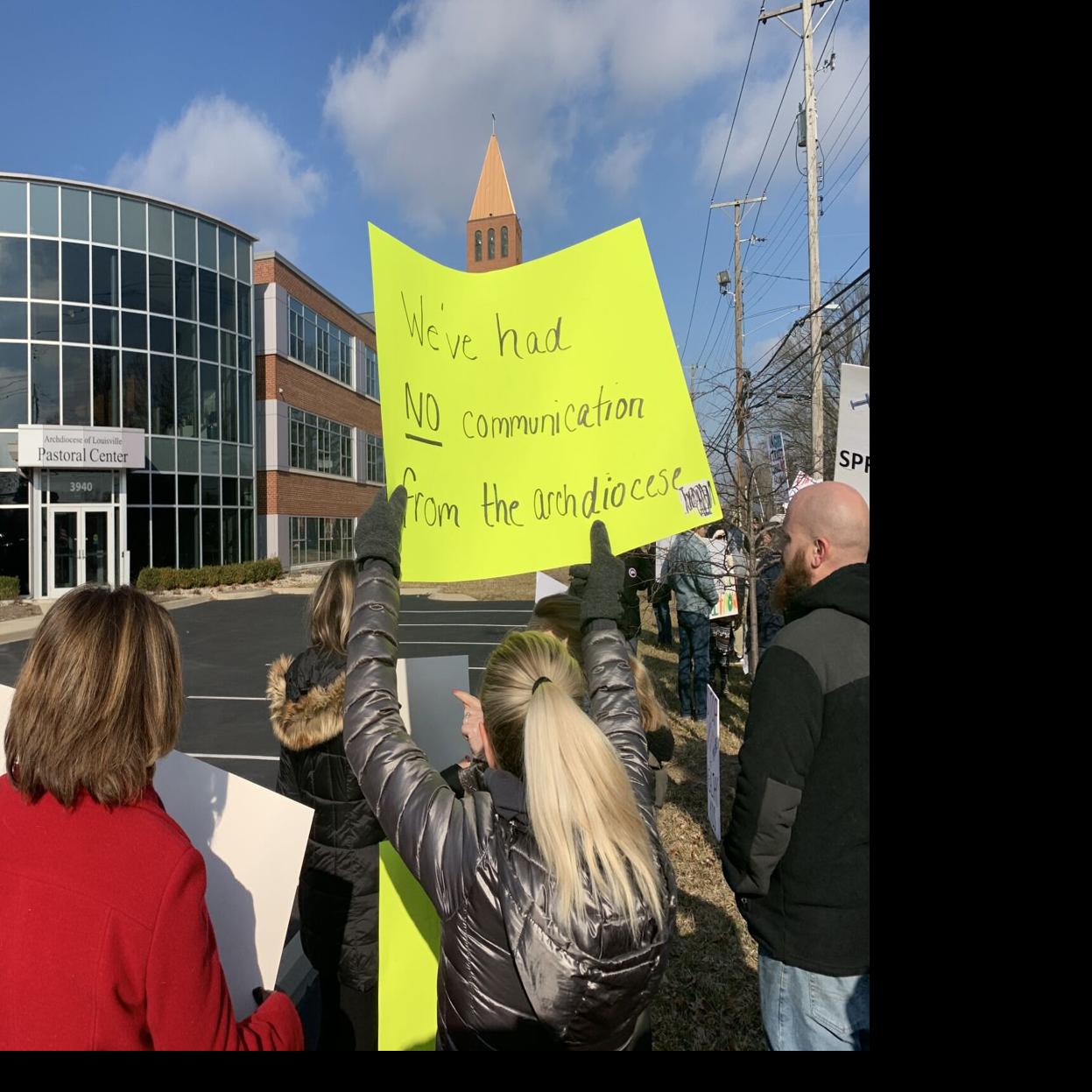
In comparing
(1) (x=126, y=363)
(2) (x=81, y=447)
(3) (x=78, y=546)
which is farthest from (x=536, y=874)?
(1) (x=126, y=363)

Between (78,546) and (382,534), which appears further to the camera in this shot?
(78,546)

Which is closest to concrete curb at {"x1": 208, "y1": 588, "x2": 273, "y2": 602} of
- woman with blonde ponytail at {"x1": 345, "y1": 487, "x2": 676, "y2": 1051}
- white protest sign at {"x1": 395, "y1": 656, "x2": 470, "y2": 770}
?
white protest sign at {"x1": 395, "y1": 656, "x2": 470, "y2": 770}

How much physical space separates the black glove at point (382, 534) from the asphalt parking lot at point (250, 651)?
100 cm

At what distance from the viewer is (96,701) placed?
1159 mm

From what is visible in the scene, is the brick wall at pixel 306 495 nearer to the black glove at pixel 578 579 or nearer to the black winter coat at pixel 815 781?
the black glove at pixel 578 579

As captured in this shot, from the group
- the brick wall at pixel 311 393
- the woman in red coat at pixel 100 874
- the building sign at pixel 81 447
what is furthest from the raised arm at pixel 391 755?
the brick wall at pixel 311 393

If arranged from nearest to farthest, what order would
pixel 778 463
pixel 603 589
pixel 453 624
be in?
pixel 603 589 < pixel 778 463 < pixel 453 624

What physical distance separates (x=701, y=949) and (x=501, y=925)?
2931mm

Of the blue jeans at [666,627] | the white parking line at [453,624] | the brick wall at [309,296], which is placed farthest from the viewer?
the brick wall at [309,296]

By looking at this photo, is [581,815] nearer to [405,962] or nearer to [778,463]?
[405,962]

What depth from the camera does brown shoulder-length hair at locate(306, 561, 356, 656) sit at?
2520mm

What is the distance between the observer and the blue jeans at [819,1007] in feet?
5.61
